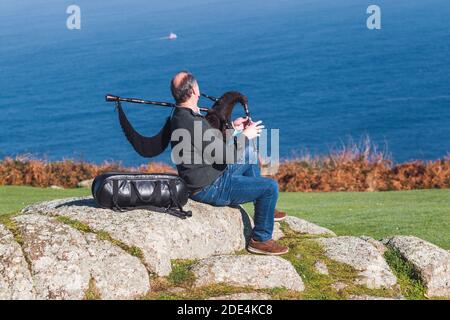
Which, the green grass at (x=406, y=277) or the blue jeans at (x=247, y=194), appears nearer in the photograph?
the green grass at (x=406, y=277)

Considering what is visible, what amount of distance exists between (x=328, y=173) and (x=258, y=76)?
296 feet

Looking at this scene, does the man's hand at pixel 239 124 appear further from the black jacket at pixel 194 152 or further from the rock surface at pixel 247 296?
the rock surface at pixel 247 296

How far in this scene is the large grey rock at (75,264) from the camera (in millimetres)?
7949

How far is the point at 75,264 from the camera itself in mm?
8117

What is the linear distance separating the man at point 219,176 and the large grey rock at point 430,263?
69.4 inches

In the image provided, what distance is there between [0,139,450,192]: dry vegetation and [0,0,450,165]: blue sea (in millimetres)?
33443

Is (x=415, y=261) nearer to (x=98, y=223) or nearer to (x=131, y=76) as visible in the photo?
(x=98, y=223)

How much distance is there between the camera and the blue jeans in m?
9.59

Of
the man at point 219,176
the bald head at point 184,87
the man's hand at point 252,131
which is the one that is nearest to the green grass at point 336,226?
the man at point 219,176

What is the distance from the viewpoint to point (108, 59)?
140 metres

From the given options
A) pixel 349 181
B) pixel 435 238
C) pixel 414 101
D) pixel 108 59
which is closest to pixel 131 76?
pixel 108 59

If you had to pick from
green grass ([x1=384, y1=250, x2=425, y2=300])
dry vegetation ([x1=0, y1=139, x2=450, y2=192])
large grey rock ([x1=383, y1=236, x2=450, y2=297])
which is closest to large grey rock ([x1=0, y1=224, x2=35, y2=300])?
green grass ([x1=384, y1=250, x2=425, y2=300])

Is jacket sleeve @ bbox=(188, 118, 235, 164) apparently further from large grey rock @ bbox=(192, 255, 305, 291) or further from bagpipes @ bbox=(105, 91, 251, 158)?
large grey rock @ bbox=(192, 255, 305, 291)

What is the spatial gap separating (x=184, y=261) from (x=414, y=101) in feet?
295
